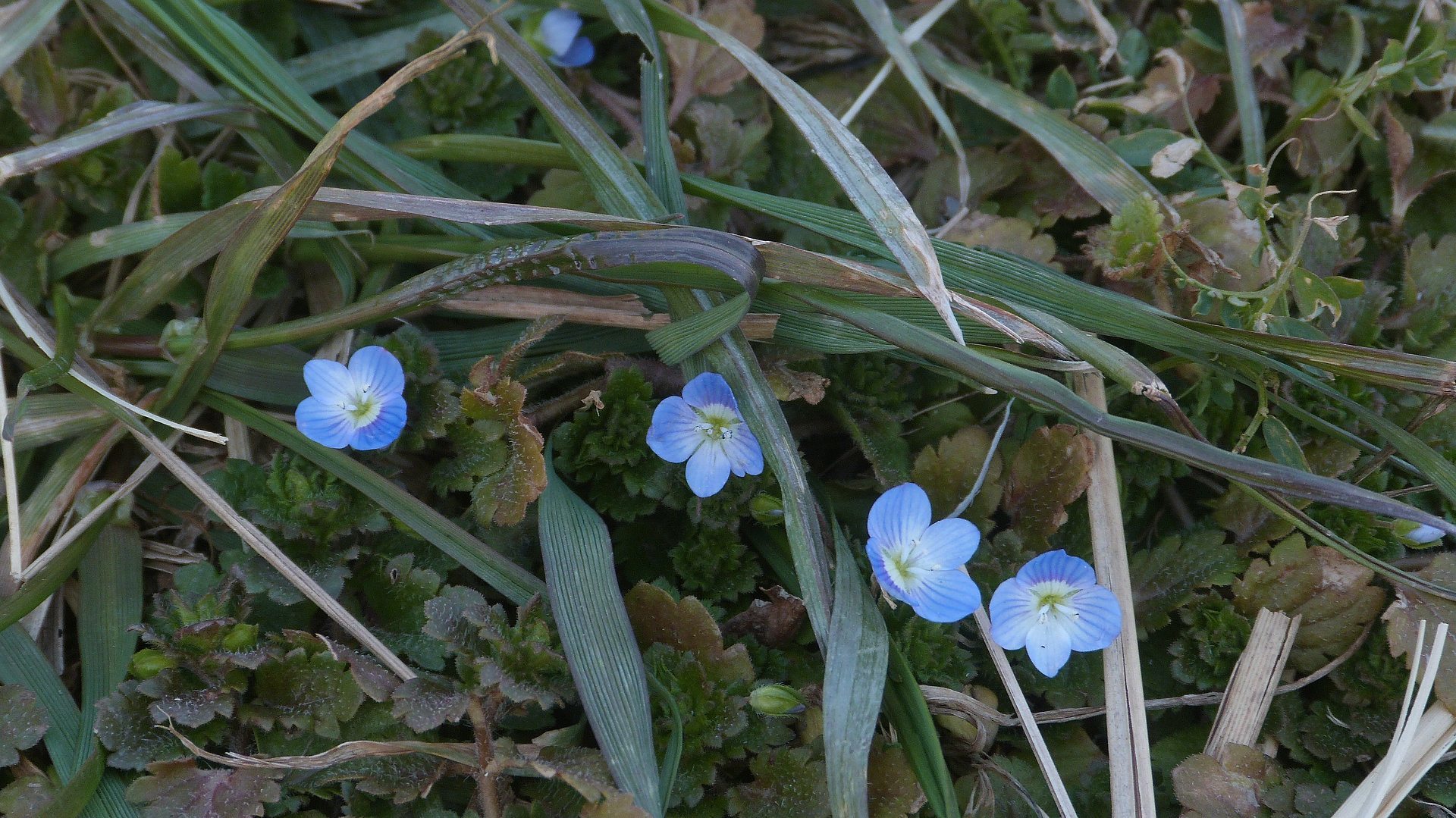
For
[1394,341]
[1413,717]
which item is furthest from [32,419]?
[1394,341]

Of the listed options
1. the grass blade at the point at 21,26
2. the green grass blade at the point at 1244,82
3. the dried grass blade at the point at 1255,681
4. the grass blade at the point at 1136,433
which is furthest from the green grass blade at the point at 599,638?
the green grass blade at the point at 1244,82

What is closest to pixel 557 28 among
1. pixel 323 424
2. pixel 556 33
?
pixel 556 33

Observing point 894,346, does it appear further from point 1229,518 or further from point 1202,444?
point 1229,518

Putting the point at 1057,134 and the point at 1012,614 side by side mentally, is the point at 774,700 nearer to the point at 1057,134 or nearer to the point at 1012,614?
the point at 1012,614

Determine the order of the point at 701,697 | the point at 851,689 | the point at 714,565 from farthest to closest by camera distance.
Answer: the point at 714,565 < the point at 701,697 < the point at 851,689

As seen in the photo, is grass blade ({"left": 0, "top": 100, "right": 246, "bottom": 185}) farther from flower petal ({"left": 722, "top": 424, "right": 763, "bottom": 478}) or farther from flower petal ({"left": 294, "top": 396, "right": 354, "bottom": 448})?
flower petal ({"left": 722, "top": 424, "right": 763, "bottom": 478})

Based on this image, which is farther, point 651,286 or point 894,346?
point 651,286

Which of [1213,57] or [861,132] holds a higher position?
[1213,57]
